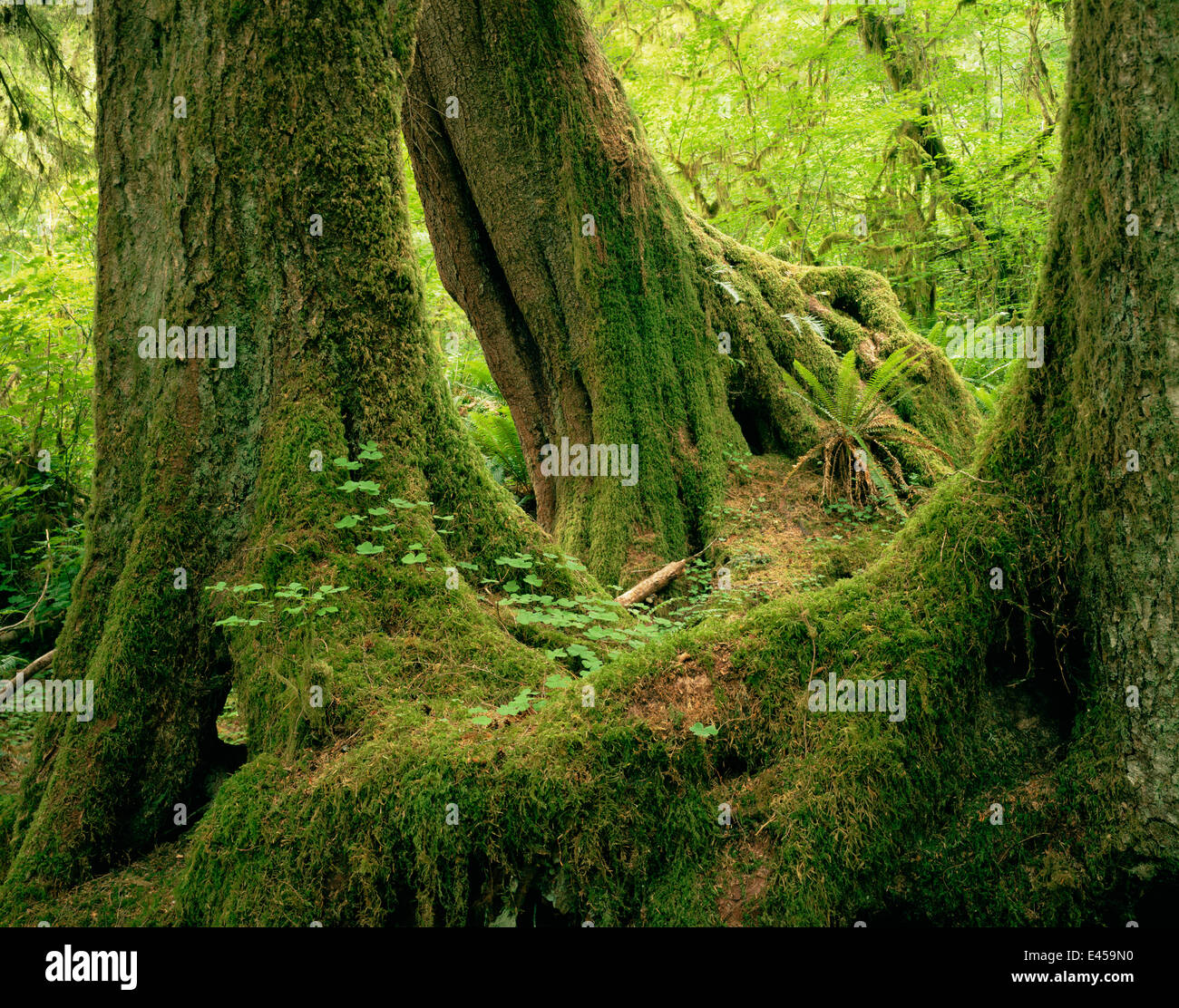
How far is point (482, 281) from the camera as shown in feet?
22.0

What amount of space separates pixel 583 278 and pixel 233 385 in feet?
11.3

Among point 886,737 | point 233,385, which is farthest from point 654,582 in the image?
point 233,385

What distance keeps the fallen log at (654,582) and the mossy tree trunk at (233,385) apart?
1.76 m

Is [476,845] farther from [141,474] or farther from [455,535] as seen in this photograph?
[141,474]

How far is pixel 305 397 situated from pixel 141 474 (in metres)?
0.82

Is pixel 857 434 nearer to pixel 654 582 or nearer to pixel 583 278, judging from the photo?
pixel 654 582

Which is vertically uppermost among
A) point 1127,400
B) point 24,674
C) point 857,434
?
point 857,434

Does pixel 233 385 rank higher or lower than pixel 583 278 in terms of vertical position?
lower

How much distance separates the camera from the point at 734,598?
4516mm

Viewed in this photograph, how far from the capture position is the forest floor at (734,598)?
2.42 metres

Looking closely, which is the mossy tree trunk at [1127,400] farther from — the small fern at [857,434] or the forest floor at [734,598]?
the small fern at [857,434]

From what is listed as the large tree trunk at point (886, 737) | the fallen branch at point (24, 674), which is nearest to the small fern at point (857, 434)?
the large tree trunk at point (886, 737)

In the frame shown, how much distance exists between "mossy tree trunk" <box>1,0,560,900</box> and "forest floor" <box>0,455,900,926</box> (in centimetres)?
28

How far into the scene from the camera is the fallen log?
201 inches
